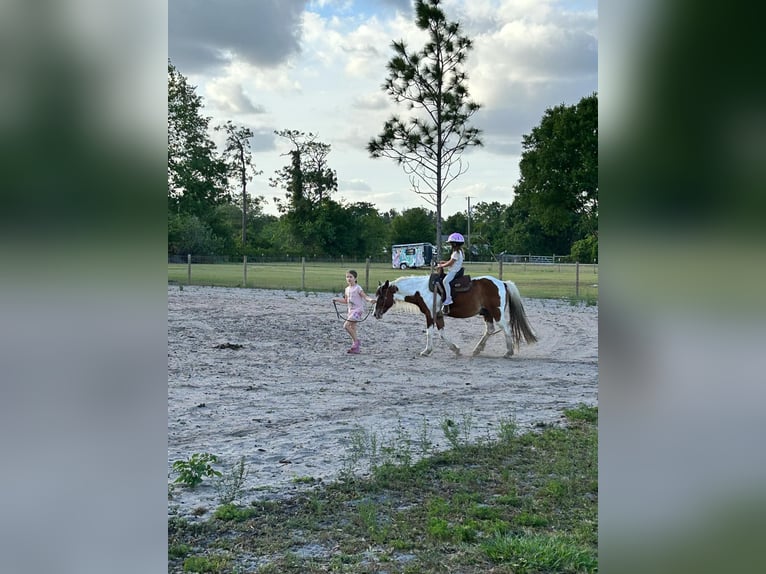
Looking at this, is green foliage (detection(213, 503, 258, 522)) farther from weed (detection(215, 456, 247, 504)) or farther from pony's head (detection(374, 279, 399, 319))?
pony's head (detection(374, 279, 399, 319))

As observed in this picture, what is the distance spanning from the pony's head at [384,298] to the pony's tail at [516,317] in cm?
166

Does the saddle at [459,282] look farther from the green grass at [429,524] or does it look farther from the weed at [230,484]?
the weed at [230,484]

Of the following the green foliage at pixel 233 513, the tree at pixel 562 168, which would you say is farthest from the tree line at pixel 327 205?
the green foliage at pixel 233 513

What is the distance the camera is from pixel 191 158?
26.4 meters

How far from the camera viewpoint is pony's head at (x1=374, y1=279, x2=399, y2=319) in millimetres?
9547

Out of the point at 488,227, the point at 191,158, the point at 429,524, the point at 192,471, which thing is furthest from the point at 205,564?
the point at 488,227

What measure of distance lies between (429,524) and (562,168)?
70.5 feet

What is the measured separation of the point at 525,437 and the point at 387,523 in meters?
2.19

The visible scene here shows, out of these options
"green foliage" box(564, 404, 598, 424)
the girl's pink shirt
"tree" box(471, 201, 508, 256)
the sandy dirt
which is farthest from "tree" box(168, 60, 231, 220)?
"green foliage" box(564, 404, 598, 424)

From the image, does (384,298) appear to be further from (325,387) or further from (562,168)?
(562,168)

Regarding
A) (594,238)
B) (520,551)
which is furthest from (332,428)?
(594,238)

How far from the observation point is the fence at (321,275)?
66.6 feet

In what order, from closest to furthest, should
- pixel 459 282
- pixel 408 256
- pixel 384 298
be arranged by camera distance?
pixel 384 298, pixel 459 282, pixel 408 256

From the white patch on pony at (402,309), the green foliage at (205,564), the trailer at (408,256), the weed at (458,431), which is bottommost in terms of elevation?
the weed at (458,431)
